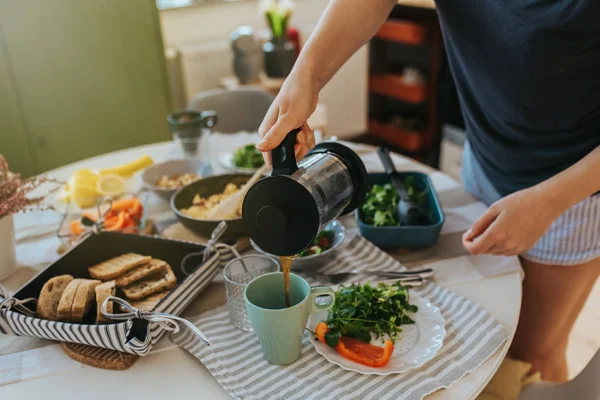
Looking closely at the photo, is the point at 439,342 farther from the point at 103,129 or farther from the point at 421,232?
the point at 103,129

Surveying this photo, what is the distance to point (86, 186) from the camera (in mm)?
1376

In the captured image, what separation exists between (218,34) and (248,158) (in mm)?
1972

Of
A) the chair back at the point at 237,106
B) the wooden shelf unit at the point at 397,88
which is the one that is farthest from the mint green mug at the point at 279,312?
the wooden shelf unit at the point at 397,88

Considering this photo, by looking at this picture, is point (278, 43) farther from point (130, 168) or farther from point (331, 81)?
point (130, 168)

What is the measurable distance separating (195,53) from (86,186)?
75.3 inches

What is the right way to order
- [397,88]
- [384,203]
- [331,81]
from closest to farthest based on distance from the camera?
[384,203] < [397,88] < [331,81]

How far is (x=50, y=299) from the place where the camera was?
93cm

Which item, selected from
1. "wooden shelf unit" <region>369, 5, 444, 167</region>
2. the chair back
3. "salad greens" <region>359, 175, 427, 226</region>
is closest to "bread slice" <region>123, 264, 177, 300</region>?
"salad greens" <region>359, 175, 427, 226</region>

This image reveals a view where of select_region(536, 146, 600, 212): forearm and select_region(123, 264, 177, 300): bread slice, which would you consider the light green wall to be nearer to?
select_region(123, 264, 177, 300): bread slice

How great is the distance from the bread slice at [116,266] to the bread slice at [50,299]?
0.24 ft

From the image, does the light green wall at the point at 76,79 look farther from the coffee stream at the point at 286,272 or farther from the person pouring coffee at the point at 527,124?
the coffee stream at the point at 286,272

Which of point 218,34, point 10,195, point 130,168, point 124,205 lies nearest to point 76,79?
point 218,34

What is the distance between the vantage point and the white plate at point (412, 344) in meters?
0.83

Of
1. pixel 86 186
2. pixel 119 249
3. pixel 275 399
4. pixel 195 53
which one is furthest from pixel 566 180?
pixel 195 53
